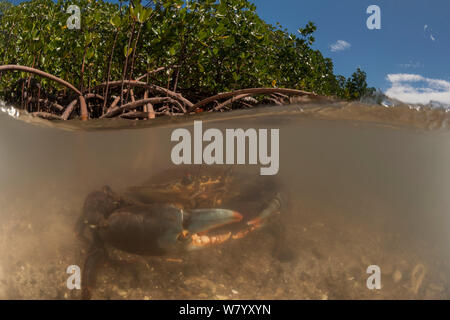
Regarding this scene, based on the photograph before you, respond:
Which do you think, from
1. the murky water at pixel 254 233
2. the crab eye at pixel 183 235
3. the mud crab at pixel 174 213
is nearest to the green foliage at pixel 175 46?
the murky water at pixel 254 233

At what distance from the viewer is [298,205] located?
104cm

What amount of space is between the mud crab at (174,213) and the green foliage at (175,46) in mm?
618

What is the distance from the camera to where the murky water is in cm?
86

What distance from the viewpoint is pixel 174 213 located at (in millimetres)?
848

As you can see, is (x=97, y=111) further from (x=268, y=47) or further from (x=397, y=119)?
(x=397, y=119)

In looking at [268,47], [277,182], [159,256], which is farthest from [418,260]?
[268,47]

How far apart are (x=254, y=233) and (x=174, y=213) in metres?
0.21

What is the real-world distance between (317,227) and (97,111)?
1309mm

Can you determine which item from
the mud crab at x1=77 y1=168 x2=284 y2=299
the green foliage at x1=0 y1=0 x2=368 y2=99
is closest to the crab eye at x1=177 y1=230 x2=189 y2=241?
the mud crab at x1=77 y1=168 x2=284 y2=299

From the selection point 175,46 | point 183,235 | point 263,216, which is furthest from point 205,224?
point 175,46

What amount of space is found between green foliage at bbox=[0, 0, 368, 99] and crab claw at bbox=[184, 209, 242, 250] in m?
0.70

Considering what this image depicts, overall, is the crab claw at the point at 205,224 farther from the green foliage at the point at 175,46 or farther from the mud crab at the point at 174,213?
the green foliage at the point at 175,46
